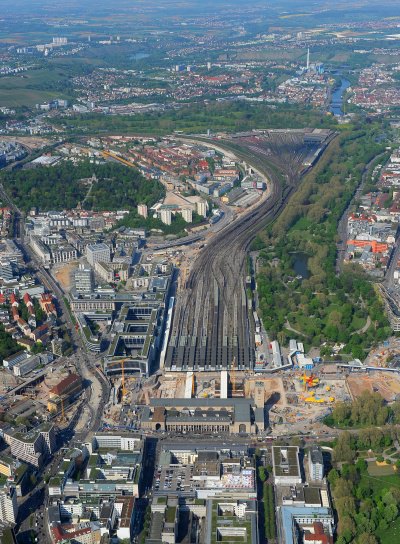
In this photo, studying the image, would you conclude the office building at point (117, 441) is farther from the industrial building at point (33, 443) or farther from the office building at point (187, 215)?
the office building at point (187, 215)

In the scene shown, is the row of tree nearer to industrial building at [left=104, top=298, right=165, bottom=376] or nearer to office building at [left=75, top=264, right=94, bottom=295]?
industrial building at [left=104, top=298, right=165, bottom=376]

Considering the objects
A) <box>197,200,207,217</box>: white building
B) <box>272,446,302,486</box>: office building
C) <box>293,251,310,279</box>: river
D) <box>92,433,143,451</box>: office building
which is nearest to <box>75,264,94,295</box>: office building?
<box>293,251,310,279</box>: river

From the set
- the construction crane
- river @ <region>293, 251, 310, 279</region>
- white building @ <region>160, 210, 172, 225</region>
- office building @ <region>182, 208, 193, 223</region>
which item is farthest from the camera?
office building @ <region>182, 208, 193, 223</region>

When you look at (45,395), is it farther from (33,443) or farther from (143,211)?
(143,211)

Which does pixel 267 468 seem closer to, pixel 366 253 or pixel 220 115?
pixel 366 253

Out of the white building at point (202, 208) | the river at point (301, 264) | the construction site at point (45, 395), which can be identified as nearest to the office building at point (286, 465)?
the construction site at point (45, 395)

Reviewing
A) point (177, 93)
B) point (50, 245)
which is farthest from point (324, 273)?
point (177, 93)
